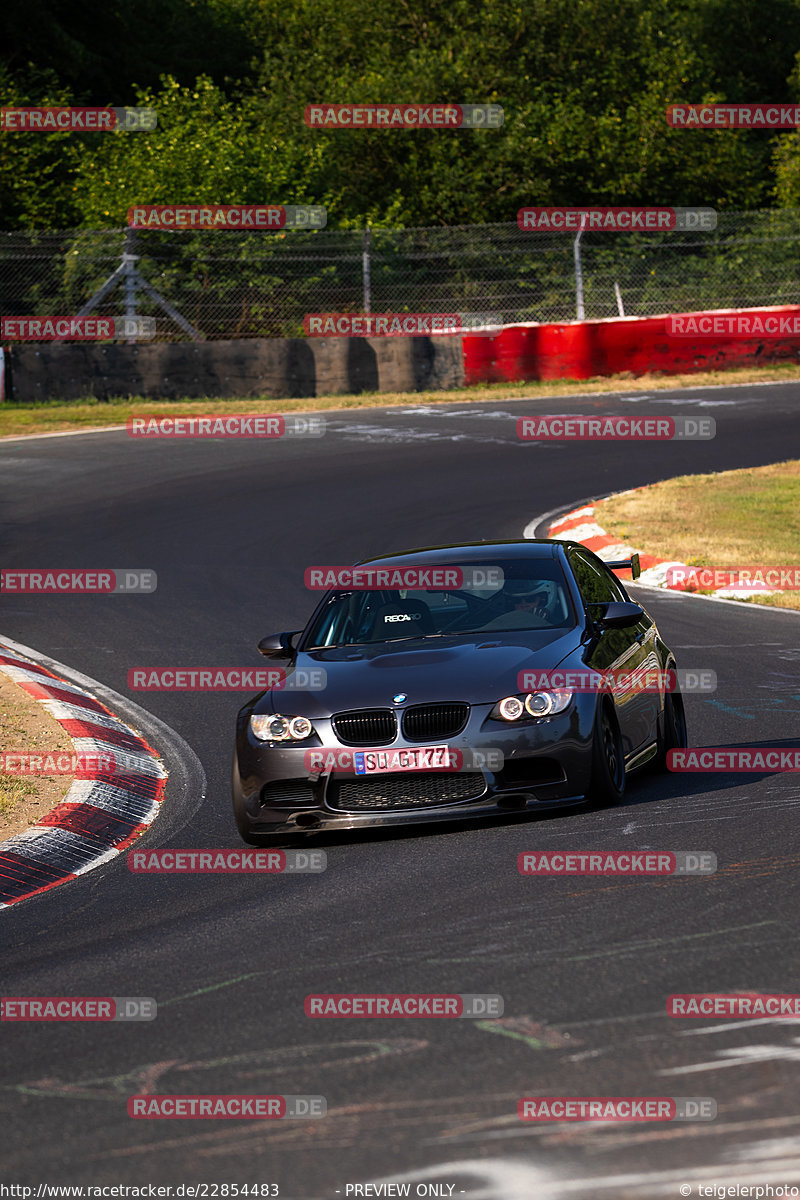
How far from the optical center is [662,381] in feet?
96.2

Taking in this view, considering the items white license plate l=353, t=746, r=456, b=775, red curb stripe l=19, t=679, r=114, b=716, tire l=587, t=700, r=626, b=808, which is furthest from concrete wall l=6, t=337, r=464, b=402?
white license plate l=353, t=746, r=456, b=775

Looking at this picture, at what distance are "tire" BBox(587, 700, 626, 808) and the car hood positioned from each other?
0.38 metres

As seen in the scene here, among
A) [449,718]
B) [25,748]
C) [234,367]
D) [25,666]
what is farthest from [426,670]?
[234,367]

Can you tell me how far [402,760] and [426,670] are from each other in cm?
56

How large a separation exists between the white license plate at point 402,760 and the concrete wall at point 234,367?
2051cm

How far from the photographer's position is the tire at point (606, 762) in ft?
25.8

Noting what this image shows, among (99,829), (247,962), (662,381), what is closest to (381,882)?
(247,962)

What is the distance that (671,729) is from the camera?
9.38 m

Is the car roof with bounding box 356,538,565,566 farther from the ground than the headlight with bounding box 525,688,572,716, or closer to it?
farther from the ground

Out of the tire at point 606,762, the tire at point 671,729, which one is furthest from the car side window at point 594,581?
the tire at point 606,762

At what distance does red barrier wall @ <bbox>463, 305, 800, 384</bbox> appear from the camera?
2930cm

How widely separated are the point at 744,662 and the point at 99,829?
555 centimetres

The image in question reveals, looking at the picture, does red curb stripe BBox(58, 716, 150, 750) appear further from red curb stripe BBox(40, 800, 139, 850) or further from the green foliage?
the green foliage

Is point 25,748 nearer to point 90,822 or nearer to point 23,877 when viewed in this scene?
point 90,822
